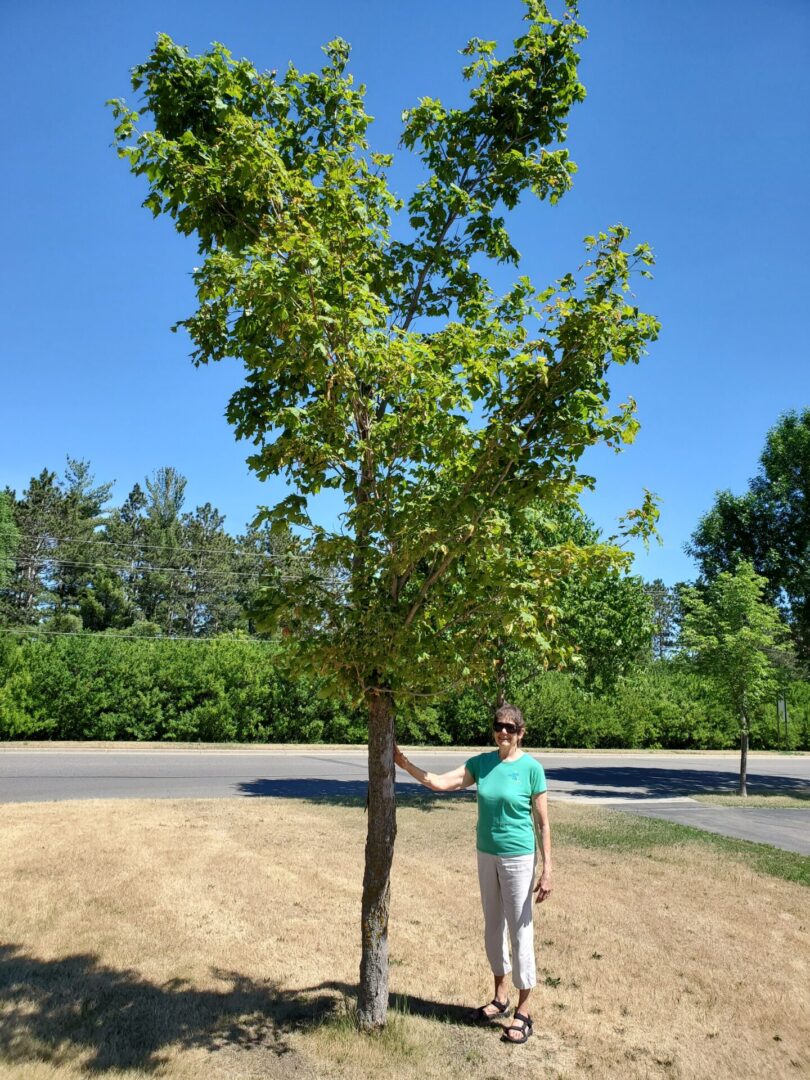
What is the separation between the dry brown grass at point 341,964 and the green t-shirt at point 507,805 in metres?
1.03

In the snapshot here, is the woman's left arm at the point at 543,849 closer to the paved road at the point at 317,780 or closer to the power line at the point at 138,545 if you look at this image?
the paved road at the point at 317,780

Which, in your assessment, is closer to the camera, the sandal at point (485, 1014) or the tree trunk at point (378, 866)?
the tree trunk at point (378, 866)

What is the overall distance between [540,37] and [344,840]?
8225 millimetres

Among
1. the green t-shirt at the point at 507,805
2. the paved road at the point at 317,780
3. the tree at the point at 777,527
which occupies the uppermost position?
the tree at the point at 777,527

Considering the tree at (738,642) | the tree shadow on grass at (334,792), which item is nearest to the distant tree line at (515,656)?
the tree at (738,642)

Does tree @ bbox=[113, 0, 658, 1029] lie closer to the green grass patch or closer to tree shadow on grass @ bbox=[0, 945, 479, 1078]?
tree shadow on grass @ bbox=[0, 945, 479, 1078]

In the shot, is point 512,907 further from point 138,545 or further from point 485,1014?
point 138,545

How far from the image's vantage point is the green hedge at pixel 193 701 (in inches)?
774

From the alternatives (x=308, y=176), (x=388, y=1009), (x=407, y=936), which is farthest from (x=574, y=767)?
(x=308, y=176)

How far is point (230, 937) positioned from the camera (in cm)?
551

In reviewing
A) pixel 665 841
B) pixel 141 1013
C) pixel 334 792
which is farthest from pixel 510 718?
pixel 334 792

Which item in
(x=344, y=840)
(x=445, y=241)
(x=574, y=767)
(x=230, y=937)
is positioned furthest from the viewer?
(x=574, y=767)

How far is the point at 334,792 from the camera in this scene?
45.6 feet

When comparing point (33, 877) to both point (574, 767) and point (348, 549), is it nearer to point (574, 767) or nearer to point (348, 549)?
point (348, 549)
